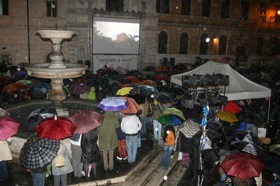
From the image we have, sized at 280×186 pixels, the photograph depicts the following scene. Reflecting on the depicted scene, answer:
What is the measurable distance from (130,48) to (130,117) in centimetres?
2211

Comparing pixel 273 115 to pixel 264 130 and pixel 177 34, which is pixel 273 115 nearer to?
pixel 264 130

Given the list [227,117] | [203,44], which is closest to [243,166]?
[227,117]

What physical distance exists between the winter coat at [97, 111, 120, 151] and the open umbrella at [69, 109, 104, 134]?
14.6 inches

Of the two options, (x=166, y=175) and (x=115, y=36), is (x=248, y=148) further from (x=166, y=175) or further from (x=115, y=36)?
(x=115, y=36)

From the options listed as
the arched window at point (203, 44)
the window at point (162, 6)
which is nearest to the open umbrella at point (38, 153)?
the window at point (162, 6)

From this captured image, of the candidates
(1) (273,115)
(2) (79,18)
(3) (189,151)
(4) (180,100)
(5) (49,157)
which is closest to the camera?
(5) (49,157)

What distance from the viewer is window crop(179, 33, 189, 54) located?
3316 cm

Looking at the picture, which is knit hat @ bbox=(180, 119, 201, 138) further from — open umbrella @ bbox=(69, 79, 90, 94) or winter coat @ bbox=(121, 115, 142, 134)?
open umbrella @ bbox=(69, 79, 90, 94)

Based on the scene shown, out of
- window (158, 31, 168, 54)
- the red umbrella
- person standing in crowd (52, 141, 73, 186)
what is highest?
window (158, 31, 168, 54)

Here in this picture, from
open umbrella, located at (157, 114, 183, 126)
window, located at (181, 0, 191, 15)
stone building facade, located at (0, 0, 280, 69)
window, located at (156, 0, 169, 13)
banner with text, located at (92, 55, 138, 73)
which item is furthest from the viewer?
window, located at (181, 0, 191, 15)

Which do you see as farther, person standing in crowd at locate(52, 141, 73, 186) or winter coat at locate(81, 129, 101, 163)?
winter coat at locate(81, 129, 101, 163)

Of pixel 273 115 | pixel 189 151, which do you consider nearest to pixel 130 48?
pixel 273 115

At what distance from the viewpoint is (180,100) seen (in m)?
11.4

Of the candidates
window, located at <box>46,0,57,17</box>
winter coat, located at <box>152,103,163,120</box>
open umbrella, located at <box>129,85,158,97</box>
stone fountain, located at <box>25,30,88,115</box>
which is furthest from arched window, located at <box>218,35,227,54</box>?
stone fountain, located at <box>25,30,88,115</box>
